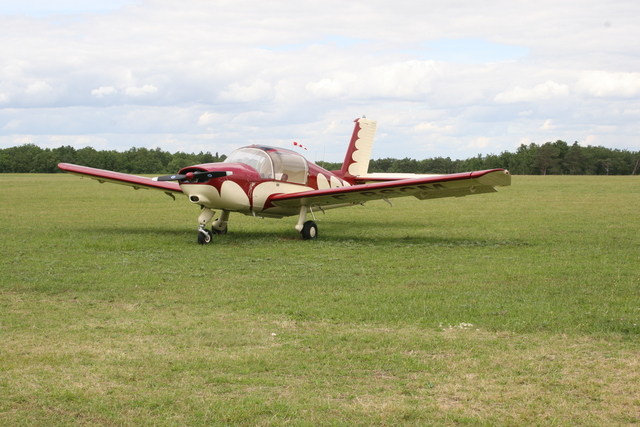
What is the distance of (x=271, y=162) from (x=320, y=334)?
29.3 ft

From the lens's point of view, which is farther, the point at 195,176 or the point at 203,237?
the point at 203,237

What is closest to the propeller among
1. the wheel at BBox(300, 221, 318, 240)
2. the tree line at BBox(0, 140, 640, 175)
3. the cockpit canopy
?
the cockpit canopy

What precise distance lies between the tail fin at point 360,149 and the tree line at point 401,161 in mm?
84809

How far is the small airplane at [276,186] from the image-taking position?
43.3 ft

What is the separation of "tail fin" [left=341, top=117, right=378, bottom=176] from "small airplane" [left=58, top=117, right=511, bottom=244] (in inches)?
82.5

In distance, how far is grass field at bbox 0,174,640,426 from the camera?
14.5ft

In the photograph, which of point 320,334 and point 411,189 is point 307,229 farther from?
point 320,334

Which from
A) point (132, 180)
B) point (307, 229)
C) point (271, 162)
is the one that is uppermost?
point (271, 162)

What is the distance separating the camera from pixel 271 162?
14.8 metres

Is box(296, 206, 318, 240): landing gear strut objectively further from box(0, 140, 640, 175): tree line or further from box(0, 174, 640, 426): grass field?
box(0, 140, 640, 175): tree line

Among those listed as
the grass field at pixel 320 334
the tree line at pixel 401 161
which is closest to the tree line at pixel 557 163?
the tree line at pixel 401 161

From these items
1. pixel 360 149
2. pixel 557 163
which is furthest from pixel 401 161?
pixel 360 149

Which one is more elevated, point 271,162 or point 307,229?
point 271,162

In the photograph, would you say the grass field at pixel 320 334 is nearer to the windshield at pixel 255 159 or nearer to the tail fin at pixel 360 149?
the windshield at pixel 255 159
